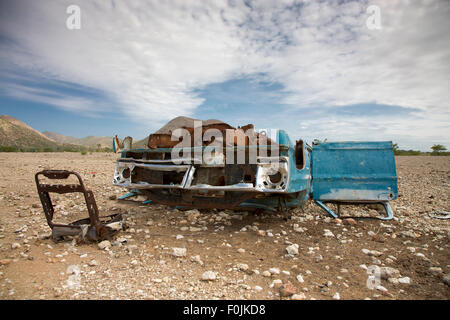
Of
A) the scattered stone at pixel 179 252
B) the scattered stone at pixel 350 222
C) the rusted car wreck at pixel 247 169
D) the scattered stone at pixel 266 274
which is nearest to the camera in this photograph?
the scattered stone at pixel 266 274

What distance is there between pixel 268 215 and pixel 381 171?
81.2 inches

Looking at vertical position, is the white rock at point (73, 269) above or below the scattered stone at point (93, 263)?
below

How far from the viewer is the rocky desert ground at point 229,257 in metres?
2.02

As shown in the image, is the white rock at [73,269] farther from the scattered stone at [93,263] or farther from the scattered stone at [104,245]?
the scattered stone at [104,245]

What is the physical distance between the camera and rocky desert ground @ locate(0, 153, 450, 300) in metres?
2.02

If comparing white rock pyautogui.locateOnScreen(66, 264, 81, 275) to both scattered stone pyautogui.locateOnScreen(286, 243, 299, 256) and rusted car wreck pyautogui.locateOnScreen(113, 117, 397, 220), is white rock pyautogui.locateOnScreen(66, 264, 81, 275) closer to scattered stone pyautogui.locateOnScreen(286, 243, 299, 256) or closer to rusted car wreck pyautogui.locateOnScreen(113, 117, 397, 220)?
rusted car wreck pyautogui.locateOnScreen(113, 117, 397, 220)

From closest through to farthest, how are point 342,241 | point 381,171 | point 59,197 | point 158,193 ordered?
point 342,241 → point 158,193 → point 381,171 → point 59,197

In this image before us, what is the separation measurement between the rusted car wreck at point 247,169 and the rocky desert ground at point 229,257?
414 mm

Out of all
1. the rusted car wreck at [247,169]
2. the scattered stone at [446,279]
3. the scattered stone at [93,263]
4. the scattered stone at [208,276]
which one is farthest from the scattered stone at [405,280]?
the scattered stone at [93,263]

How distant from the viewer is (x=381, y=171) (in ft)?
13.7

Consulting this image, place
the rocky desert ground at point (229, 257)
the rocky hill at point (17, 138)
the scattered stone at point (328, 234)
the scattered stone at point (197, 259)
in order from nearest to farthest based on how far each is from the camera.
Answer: the rocky desert ground at point (229, 257), the scattered stone at point (197, 259), the scattered stone at point (328, 234), the rocky hill at point (17, 138)
